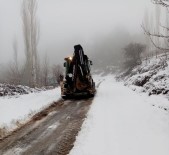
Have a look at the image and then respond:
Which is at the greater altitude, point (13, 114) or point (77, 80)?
point (77, 80)

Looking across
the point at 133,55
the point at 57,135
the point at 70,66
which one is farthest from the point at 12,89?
the point at 133,55

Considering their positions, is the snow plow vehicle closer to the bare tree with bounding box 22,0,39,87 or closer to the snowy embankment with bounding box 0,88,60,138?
the snowy embankment with bounding box 0,88,60,138

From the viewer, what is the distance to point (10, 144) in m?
7.96

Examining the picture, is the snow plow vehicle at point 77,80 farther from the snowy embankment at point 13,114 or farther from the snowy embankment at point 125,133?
the snowy embankment at point 125,133

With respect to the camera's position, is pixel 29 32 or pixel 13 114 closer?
pixel 13 114

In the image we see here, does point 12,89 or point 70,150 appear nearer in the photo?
point 70,150

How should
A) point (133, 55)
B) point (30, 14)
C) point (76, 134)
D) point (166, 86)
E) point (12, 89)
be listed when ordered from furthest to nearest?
point (133, 55) → point (30, 14) → point (12, 89) → point (166, 86) → point (76, 134)

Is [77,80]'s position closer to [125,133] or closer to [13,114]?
[13,114]

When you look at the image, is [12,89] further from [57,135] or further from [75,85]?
[57,135]

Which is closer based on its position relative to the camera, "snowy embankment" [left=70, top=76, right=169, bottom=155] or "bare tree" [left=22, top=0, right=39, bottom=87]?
"snowy embankment" [left=70, top=76, right=169, bottom=155]

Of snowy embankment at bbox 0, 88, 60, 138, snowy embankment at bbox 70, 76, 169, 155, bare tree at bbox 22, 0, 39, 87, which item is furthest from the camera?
bare tree at bbox 22, 0, 39, 87

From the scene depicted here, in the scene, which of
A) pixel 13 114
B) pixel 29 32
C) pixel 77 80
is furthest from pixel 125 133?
pixel 29 32

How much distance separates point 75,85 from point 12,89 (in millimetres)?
5219

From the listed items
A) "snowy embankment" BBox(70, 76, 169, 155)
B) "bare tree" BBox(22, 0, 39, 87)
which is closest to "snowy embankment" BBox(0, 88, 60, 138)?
"snowy embankment" BBox(70, 76, 169, 155)
